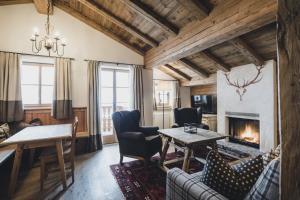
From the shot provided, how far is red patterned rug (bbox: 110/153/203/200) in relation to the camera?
2113 mm

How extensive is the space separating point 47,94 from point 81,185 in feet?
8.42

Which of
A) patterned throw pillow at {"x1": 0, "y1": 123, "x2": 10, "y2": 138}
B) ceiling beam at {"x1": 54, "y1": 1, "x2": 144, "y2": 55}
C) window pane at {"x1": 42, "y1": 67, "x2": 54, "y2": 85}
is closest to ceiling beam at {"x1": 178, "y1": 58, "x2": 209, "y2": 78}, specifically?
ceiling beam at {"x1": 54, "y1": 1, "x2": 144, "y2": 55}

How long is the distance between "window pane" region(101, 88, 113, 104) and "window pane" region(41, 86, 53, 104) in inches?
48.6

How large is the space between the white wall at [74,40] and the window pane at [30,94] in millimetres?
809

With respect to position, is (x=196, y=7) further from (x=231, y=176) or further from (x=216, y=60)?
(x=231, y=176)

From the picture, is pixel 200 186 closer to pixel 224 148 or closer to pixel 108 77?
pixel 224 148

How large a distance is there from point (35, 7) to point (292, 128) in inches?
196

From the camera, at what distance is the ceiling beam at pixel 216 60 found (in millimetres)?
3874

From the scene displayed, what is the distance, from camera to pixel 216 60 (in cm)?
398

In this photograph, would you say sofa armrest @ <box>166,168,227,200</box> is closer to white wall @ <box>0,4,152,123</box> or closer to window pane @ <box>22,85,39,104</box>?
white wall @ <box>0,4,152,123</box>

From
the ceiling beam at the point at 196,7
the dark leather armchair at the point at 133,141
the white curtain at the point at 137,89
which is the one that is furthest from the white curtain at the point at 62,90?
the ceiling beam at the point at 196,7

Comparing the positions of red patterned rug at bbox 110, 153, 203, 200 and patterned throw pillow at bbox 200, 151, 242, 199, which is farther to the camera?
red patterned rug at bbox 110, 153, 203, 200

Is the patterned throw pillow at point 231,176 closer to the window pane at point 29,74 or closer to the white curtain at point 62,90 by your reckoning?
the white curtain at point 62,90

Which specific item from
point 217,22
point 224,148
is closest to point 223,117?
point 224,148
